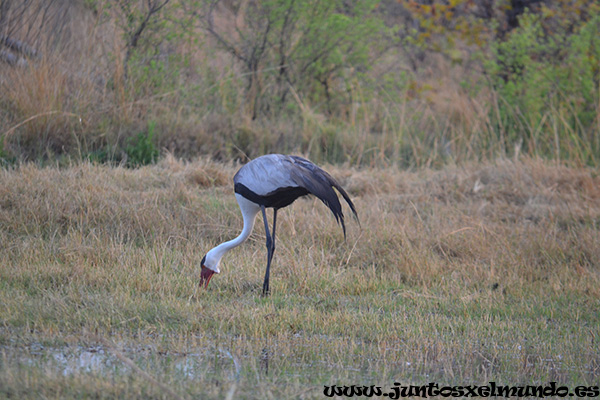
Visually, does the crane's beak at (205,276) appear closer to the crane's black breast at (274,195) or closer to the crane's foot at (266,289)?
the crane's foot at (266,289)

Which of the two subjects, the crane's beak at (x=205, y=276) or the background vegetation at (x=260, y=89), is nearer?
the crane's beak at (x=205, y=276)

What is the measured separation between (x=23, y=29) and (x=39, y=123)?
4.75ft

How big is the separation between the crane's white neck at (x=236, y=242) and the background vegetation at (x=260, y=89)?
319 cm

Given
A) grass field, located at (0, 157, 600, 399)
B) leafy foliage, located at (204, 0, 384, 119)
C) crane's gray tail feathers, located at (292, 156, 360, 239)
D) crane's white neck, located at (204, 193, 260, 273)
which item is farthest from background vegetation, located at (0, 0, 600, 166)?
crane's gray tail feathers, located at (292, 156, 360, 239)

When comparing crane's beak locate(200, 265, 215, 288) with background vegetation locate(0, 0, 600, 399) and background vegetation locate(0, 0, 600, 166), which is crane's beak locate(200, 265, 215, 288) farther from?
background vegetation locate(0, 0, 600, 166)

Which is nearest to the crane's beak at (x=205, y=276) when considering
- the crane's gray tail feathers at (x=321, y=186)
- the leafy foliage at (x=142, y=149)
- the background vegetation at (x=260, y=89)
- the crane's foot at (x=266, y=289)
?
the crane's foot at (x=266, y=289)

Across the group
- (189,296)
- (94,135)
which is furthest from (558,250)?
(94,135)

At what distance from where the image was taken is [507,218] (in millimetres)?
7848

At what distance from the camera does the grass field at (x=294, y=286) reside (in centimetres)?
390

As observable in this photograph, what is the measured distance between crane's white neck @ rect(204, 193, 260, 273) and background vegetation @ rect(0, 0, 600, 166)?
3193mm

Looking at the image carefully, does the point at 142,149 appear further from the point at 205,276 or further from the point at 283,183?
the point at 283,183

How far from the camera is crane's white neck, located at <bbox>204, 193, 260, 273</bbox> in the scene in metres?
5.33

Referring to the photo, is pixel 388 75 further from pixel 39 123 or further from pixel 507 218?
pixel 39 123

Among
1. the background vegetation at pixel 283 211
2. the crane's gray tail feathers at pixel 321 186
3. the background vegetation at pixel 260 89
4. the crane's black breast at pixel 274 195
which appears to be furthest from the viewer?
the background vegetation at pixel 260 89
